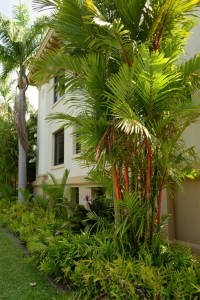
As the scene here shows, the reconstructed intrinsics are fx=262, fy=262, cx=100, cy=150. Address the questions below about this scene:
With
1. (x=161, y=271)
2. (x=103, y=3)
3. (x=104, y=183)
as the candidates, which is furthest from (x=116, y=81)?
(x=161, y=271)

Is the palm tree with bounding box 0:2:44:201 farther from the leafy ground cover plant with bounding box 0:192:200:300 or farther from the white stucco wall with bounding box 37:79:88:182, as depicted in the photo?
the leafy ground cover plant with bounding box 0:192:200:300

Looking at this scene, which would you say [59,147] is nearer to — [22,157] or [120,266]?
[22,157]

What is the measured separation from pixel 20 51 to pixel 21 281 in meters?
11.8

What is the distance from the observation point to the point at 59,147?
1317 cm

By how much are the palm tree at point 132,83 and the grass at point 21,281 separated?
1.69 metres

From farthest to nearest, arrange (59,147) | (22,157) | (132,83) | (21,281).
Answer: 1. (22,157)
2. (59,147)
3. (21,281)
4. (132,83)

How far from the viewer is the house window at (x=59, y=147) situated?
42.2 feet

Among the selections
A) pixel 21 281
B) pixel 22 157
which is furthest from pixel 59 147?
pixel 21 281

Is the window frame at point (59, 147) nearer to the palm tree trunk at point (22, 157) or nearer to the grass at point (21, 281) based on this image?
the palm tree trunk at point (22, 157)

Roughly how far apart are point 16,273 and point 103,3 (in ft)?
16.0

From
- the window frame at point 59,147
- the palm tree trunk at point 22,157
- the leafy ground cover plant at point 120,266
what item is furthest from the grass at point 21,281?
the palm tree trunk at point 22,157

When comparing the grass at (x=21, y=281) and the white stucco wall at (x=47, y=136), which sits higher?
the white stucco wall at (x=47, y=136)

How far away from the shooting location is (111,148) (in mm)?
3988

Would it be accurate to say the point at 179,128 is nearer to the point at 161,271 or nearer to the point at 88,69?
the point at 88,69
